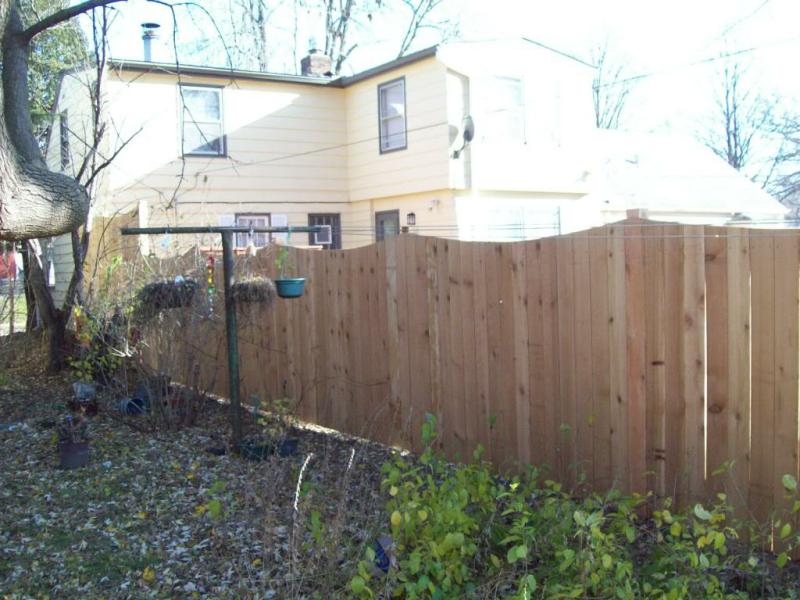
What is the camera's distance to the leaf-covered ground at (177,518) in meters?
3.53

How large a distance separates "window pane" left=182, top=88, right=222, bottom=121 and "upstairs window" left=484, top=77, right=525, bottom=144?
4.72 meters

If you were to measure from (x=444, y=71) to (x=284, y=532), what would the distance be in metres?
10.1

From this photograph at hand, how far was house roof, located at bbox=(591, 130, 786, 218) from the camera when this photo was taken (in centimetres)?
1805

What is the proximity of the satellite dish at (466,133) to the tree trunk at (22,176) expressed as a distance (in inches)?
353

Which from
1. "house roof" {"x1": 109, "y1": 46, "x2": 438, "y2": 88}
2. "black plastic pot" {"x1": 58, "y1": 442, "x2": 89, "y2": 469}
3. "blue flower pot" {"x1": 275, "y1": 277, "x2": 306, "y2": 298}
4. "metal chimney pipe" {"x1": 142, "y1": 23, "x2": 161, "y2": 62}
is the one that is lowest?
"black plastic pot" {"x1": 58, "y1": 442, "x2": 89, "y2": 469}

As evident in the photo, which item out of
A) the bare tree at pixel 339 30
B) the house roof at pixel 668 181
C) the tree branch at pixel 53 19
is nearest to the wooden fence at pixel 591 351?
the tree branch at pixel 53 19

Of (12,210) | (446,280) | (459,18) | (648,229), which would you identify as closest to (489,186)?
(446,280)

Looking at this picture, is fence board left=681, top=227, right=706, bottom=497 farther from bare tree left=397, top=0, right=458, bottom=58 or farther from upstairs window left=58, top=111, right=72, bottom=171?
bare tree left=397, top=0, right=458, bottom=58

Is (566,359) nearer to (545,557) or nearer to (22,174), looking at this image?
(545,557)

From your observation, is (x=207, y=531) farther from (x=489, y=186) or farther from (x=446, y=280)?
(x=489, y=186)

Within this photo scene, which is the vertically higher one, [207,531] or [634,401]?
[634,401]

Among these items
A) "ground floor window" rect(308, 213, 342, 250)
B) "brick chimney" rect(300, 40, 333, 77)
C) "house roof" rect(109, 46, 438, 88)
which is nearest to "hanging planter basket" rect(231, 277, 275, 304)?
"house roof" rect(109, 46, 438, 88)

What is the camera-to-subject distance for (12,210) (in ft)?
12.2

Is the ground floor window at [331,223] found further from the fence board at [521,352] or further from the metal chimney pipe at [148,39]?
the fence board at [521,352]
